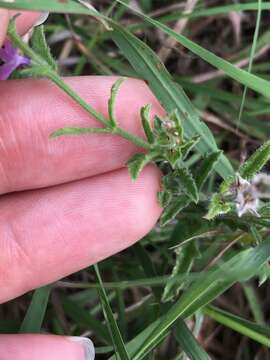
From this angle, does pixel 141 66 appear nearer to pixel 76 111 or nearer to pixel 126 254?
pixel 76 111

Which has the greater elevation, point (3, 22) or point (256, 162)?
point (3, 22)

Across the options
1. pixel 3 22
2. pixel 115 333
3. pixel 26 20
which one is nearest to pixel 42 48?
pixel 3 22

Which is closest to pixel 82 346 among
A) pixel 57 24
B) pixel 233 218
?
pixel 233 218

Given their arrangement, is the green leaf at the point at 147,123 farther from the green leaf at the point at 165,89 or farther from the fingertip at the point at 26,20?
the fingertip at the point at 26,20

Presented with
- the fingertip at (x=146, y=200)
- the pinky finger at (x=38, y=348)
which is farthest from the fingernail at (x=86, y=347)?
the fingertip at (x=146, y=200)

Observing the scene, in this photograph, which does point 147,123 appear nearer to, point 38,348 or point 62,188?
point 62,188
